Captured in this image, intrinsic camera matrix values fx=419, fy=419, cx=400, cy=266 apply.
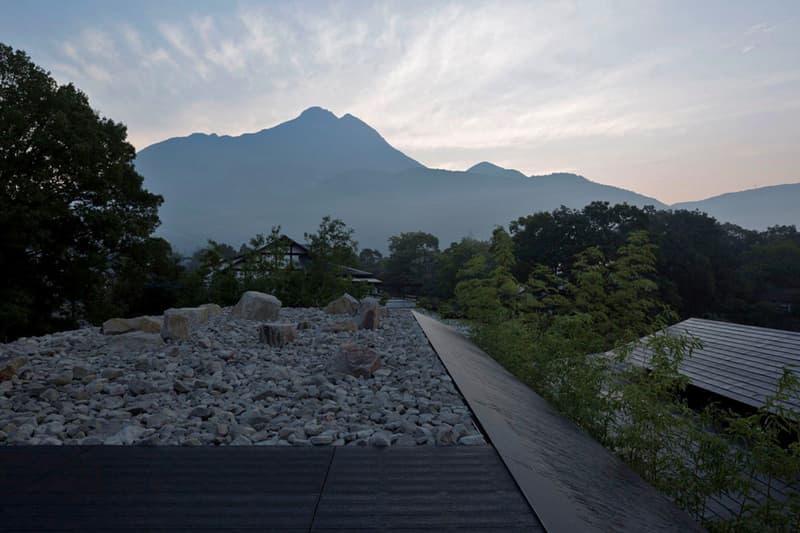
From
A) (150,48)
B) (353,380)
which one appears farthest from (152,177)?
(353,380)

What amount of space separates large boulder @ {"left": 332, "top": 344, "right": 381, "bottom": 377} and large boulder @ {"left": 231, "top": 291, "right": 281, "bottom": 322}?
2812mm

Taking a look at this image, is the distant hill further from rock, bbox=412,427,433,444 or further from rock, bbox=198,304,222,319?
rock, bbox=412,427,433,444

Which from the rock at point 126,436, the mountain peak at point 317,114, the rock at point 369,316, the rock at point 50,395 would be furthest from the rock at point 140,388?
the mountain peak at point 317,114

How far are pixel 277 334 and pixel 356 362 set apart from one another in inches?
55.9

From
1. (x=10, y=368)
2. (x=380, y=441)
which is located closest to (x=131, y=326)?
(x=10, y=368)

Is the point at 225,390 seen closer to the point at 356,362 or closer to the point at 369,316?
the point at 356,362

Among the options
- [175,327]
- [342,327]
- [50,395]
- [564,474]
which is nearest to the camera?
Answer: [564,474]

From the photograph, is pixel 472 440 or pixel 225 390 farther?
pixel 225 390

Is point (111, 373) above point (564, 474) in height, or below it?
above

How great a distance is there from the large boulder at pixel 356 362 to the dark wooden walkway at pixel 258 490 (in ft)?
4.24

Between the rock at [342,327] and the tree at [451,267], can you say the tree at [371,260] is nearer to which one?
the tree at [451,267]

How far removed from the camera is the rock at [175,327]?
4.19 meters

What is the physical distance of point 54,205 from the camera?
8.29 m

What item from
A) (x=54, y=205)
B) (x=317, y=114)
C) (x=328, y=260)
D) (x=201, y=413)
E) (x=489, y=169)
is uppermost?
(x=317, y=114)
